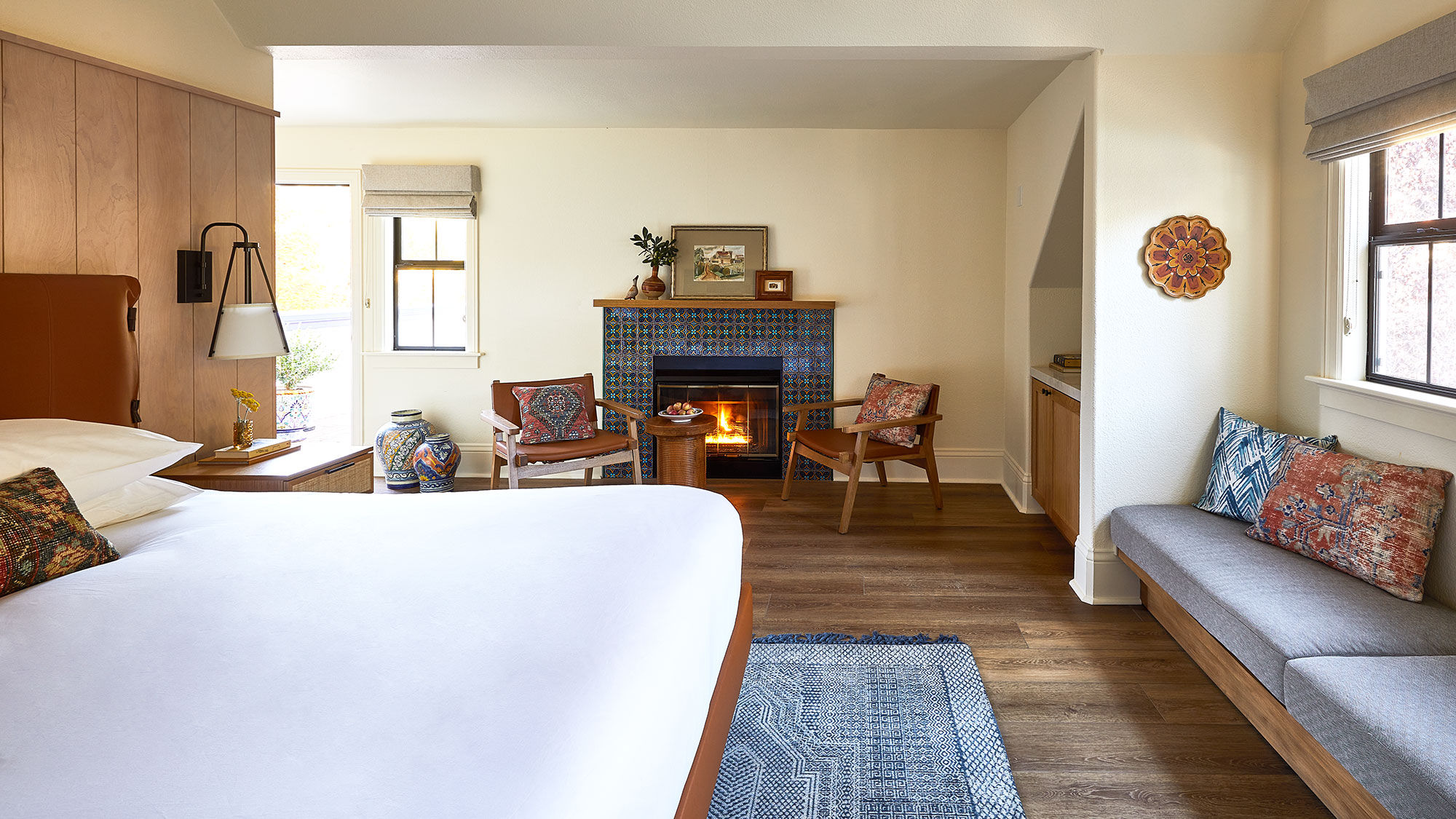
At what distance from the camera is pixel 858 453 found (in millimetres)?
4926

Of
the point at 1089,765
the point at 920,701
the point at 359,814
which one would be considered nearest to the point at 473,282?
the point at 920,701

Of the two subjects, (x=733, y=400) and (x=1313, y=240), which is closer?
(x=1313, y=240)

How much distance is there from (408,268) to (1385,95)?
5.51 meters

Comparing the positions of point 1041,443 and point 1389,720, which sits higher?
point 1041,443

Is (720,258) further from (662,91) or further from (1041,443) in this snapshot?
(1041,443)

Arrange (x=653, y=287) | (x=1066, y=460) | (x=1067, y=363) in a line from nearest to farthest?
(x=1066, y=460), (x=1067, y=363), (x=653, y=287)

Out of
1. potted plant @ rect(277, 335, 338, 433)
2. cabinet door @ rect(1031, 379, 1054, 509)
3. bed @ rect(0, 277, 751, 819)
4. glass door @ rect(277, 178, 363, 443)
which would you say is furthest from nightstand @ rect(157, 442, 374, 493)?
glass door @ rect(277, 178, 363, 443)

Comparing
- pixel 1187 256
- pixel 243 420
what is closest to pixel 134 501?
pixel 243 420

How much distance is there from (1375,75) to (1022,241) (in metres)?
2.65

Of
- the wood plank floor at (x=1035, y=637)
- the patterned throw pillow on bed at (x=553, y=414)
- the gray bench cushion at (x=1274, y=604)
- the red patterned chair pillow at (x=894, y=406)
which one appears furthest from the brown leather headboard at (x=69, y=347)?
the red patterned chair pillow at (x=894, y=406)

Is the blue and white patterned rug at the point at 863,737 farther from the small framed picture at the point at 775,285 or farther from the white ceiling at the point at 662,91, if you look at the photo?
the small framed picture at the point at 775,285

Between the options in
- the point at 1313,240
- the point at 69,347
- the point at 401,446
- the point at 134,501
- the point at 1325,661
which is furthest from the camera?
the point at 401,446

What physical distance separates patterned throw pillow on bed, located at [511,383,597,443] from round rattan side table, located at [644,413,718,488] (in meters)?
0.43

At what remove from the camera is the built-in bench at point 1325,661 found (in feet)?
5.58
